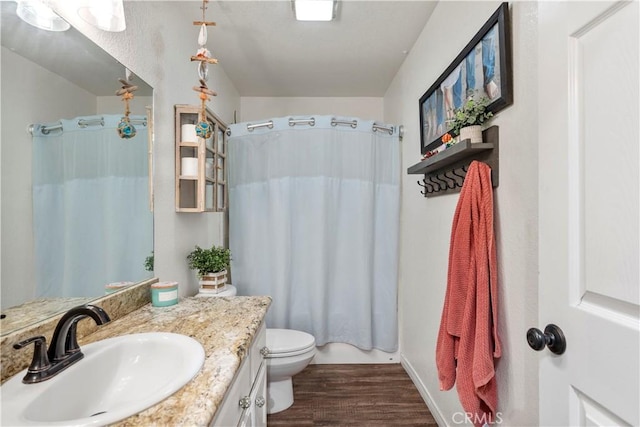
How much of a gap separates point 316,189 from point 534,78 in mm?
1619

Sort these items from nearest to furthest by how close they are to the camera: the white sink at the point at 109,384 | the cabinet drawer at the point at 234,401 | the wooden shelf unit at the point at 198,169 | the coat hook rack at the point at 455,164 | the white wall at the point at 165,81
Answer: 1. the white sink at the point at 109,384
2. the cabinet drawer at the point at 234,401
3. the coat hook rack at the point at 455,164
4. the white wall at the point at 165,81
5. the wooden shelf unit at the point at 198,169

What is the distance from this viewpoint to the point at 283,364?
6.08 ft

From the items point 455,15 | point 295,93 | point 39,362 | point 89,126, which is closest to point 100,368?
point 39,362

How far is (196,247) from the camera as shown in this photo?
6.49ft

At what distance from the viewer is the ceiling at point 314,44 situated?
1.78 meters

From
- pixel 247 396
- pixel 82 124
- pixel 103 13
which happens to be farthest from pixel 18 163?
pixel 247 396

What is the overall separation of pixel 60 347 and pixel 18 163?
0.51 meters

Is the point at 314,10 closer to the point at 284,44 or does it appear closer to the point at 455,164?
the point at 284,44

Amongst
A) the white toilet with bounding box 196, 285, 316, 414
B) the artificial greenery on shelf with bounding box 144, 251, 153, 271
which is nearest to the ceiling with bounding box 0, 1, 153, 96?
the artificial greenery on shelf with bounding box 144, 251, 153, 271

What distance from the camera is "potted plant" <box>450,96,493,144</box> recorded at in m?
1.20

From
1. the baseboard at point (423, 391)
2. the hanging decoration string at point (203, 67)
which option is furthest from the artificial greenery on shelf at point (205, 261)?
the baseboard at point (423, 391)

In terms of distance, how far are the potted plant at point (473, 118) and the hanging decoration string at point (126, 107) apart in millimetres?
1365

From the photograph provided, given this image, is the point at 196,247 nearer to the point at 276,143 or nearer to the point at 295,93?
the point at 276,143

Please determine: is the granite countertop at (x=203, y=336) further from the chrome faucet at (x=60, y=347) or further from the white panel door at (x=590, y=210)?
the white panel door at (x=590, y=210)
